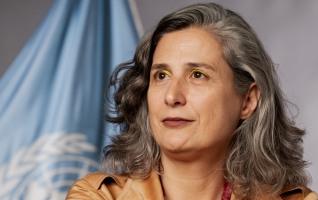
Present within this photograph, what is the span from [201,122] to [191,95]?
0.11 metres

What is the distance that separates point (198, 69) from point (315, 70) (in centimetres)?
132

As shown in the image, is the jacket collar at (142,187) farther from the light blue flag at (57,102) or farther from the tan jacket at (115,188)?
A: the light blue flag at (57,102)

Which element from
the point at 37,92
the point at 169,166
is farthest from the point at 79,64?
the point at 169,166

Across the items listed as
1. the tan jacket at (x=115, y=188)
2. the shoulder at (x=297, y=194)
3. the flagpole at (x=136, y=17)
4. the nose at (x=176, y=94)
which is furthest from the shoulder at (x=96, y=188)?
the flagpole at (x=136, y=17)

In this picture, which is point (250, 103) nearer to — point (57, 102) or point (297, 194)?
point (297, 194)

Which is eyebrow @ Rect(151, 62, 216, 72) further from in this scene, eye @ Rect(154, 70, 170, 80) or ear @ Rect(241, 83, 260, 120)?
ear @ Rect(241, 83, 260, 120)

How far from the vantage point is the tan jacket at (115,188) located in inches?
123

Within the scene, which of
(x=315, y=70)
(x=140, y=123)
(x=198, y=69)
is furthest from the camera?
(x=315, y=70)

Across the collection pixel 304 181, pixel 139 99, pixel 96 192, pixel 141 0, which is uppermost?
pixel 141 0

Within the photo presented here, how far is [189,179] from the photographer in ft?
10.3

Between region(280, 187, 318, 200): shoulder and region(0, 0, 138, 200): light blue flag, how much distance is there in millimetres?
941

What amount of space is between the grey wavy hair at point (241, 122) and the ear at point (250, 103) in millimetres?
18

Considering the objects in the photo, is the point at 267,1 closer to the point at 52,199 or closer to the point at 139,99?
the point at 139,99

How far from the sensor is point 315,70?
4234 mm
